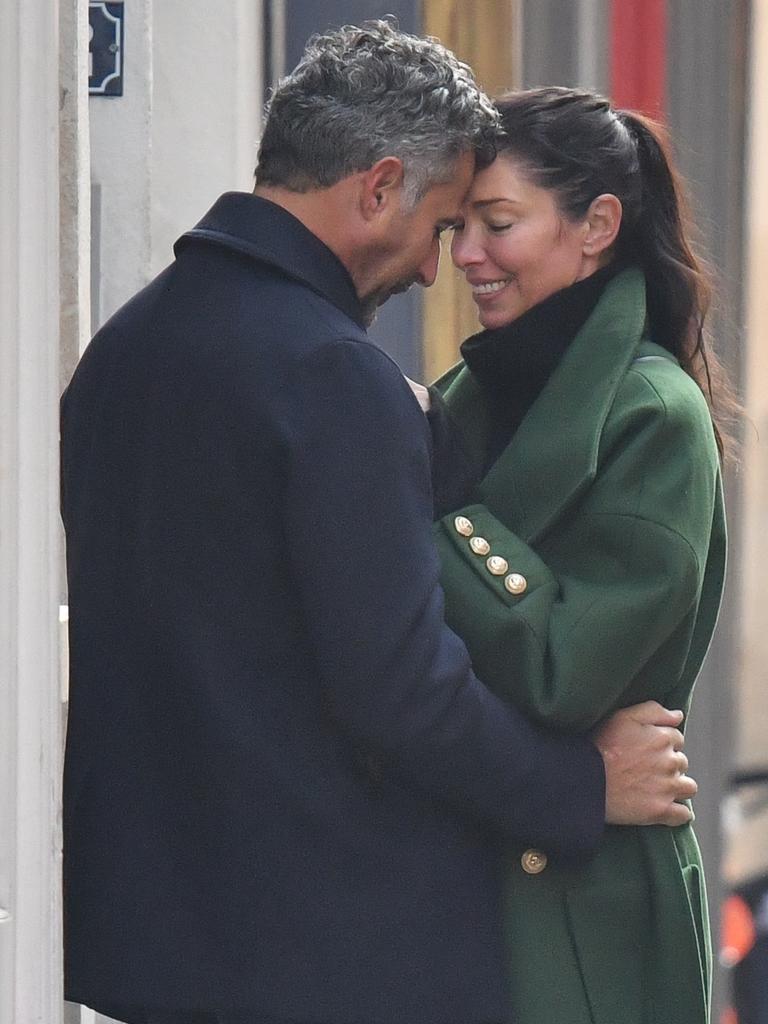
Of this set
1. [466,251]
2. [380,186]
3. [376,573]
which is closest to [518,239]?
[466,251]

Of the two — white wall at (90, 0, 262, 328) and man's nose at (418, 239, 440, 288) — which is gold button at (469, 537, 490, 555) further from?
white wall at (90, 0, 262, 328)

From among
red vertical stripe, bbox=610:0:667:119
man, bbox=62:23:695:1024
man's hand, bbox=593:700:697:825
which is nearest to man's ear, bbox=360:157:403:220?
man, bbox=62:23:695:1024

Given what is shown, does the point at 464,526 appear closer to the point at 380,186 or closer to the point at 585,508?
the point at 585,508

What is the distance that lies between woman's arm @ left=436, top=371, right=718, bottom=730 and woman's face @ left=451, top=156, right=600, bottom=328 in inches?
10.6

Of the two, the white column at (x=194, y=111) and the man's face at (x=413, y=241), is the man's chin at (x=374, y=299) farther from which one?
the white column at (x=194, y=111)

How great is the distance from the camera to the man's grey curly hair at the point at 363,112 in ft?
6.50

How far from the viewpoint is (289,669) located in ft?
6.06

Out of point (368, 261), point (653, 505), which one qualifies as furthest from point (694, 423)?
point (368, 261)

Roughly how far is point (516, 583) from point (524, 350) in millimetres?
404

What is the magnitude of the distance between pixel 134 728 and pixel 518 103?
993 mm

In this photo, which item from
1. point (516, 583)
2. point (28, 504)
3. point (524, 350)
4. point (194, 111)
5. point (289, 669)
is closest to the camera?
point (28, 504)

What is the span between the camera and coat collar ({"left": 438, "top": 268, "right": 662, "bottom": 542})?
2027mm

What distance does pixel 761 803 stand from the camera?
3705mm

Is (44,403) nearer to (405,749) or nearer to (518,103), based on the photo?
(405,749)
